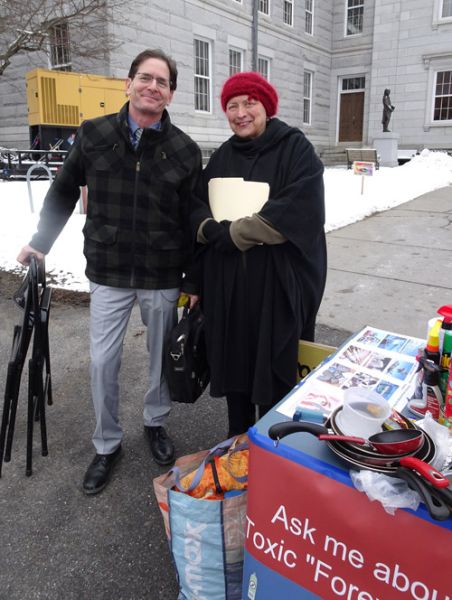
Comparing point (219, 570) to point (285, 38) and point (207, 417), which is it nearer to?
point (207, 417)

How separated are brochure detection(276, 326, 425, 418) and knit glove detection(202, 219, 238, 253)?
65cm

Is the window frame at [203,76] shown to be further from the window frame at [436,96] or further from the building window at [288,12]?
the window frame at [436,96]

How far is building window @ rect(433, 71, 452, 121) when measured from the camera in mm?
21750

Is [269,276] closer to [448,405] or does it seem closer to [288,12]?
[448,405]

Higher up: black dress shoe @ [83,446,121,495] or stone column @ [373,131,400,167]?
stone column @ [373,131,400,167]

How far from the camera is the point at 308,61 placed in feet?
76.0

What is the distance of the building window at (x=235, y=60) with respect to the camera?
63.2 feet

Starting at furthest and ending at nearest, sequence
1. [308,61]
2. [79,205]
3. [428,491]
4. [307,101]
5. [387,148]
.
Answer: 1. [307,101]
2. [308,61]
3. [387,148]
4. [79,205]
5. [428,491]

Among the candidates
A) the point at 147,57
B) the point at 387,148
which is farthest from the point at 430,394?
the point at 387,148

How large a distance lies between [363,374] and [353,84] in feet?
86.2

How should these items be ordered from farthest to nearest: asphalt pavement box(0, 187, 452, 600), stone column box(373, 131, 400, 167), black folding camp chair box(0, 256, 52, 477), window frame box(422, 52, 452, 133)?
window frame box(422, 52, 452, 133) → stone column box(373, 131, 400, 167) → black folding camp chair box(0, 256, 52, 477) → asphalt pavement box(0, 187, 452, 600)

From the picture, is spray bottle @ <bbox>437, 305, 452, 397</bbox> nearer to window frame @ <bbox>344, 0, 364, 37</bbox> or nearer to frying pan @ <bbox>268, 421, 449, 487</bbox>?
frying pan @ <bbox>268, 421, 449, 487</bbox>

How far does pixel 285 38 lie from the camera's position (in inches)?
848

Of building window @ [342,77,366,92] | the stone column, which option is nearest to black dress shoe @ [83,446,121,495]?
the stone column
